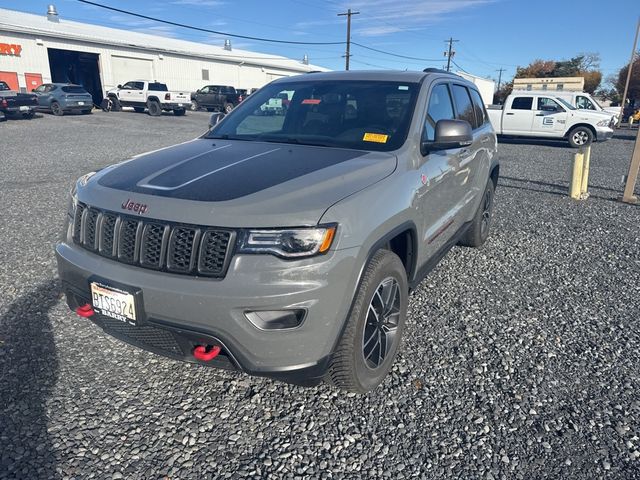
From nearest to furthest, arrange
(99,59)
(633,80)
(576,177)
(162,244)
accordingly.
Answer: (162,244) < (576,177) < (99,59) < (633,80)

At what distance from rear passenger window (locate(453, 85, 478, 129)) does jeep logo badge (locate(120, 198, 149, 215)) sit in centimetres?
301

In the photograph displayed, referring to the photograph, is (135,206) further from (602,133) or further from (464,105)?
(602,133)

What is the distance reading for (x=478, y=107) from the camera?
515 cm

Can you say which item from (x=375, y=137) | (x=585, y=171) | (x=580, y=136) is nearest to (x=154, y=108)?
(x=580, y=136)

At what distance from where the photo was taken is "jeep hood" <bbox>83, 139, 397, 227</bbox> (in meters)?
2.15

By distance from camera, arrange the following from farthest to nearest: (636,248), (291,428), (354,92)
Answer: (636,248) → (354,92) → (291,428)

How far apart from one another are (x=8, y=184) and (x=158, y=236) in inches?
316

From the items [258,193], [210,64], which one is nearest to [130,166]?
[258,193]

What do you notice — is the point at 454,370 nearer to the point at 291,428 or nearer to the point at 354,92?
the point at 291,428

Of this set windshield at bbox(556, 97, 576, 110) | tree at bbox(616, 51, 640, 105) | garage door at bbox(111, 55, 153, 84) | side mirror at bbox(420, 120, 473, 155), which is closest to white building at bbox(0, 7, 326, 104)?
garage door at bbox(111, 55, 153, 84)

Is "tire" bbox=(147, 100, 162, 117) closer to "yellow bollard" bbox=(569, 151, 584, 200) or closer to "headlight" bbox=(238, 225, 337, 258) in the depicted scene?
"yellow bollard" bbox=(569, 151, 584, 200)

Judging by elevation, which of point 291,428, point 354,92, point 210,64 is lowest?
point 291,428

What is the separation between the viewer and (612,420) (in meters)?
2.54

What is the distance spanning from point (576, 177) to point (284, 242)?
777 centimetres
